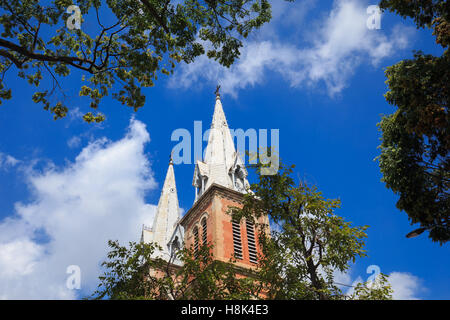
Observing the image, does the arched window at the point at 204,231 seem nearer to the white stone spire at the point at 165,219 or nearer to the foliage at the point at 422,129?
the white stone spire at the point at 165,219

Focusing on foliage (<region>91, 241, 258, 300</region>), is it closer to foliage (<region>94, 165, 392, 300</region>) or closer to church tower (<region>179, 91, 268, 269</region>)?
foliage (<region>94, 165, 392, 300</region>)

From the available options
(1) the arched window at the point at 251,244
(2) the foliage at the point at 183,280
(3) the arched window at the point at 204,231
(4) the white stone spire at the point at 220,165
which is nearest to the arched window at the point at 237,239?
(1) the arched window at the point at 251,244

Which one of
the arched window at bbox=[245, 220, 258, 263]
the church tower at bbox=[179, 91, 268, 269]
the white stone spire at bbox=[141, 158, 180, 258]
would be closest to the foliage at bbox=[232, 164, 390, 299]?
the church tower at bbox=[179, 91, 268, 269]

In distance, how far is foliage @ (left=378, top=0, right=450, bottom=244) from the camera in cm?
959

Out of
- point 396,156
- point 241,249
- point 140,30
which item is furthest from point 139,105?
point 241,249

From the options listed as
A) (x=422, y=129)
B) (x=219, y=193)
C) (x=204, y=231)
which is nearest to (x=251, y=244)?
(x=204, y=231)

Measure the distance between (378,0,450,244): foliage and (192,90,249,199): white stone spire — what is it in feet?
69.8

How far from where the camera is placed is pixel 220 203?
28844mm

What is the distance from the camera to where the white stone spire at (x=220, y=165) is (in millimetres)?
33219

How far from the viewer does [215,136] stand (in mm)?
37688

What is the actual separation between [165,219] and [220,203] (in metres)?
18.0

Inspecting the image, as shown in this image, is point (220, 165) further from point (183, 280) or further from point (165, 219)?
point (183, 280)
